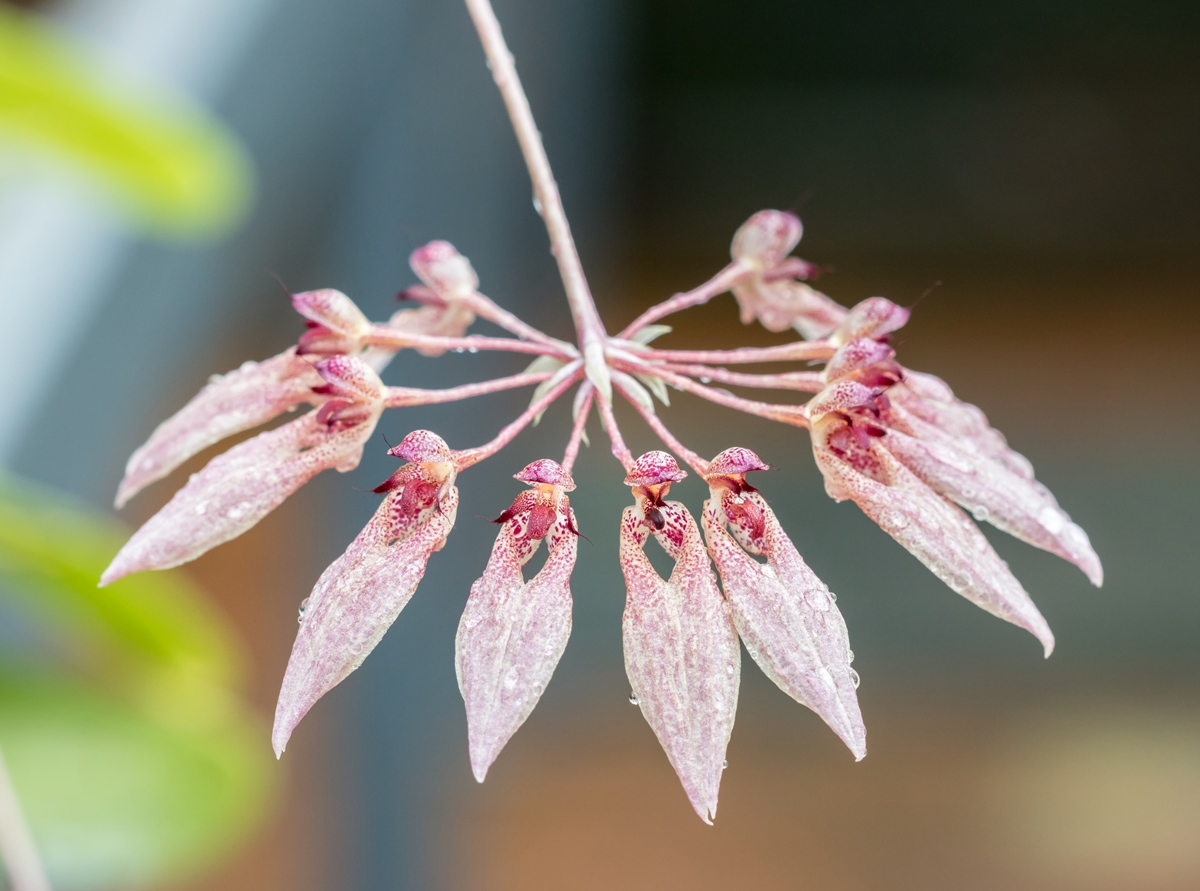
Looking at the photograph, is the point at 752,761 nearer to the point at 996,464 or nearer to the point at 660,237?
the point at 660,237

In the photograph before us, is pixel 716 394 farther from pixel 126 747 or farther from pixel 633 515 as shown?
pixel 126 747

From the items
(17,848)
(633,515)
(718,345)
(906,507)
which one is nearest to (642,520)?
(633,515)

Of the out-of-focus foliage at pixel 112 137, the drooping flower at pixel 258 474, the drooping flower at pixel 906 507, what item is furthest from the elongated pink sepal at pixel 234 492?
the out-of-focus foliage at pixel 112 137

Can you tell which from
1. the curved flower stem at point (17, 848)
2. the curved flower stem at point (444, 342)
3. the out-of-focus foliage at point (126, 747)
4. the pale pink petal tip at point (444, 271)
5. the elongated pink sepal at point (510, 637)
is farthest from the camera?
the out-of-focus foliage at point (126, 747)

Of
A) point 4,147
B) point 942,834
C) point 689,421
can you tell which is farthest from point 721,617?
point 942,834

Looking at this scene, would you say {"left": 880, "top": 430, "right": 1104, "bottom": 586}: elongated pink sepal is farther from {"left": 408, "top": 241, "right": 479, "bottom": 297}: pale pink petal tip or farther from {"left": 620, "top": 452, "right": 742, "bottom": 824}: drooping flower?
{"left": 408, "top": 241, "right": 479, "bottom": 297}: pale pink petal tip

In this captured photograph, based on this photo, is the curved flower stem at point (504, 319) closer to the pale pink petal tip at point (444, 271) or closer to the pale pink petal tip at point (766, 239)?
the pale pink petal tip at point (444, 271)
